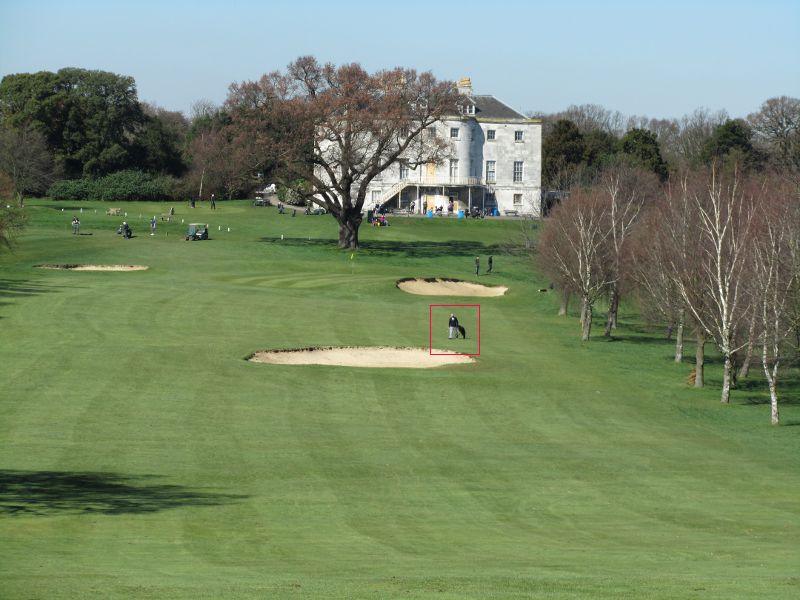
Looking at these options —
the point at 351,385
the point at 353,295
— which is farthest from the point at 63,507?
the point at 353,295

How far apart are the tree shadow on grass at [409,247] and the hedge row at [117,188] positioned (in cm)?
3916

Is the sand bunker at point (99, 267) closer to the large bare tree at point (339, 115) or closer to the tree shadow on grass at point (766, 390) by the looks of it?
the large bare tree at point (339, 115)

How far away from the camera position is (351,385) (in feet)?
153

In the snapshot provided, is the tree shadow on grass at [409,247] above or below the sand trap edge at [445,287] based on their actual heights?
above

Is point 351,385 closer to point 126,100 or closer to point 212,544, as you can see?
point 212,544

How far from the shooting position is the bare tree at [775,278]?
145 ft

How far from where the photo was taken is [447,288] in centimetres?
8612

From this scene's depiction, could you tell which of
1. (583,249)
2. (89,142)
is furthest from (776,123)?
(583,249)

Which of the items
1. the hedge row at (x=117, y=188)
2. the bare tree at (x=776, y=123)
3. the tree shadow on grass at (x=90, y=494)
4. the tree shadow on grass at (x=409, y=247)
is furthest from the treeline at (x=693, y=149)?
the tree shadow on grass at (x=90, y=494)

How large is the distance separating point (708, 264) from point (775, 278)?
447cm

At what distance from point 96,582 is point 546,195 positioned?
127m

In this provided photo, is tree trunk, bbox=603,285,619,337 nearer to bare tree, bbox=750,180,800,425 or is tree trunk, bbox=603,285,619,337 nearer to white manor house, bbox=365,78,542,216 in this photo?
bare tree, bbox=750,180,800,425

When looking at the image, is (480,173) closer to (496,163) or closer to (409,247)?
(496,163)

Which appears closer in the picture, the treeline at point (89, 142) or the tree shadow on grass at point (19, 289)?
the tree shadow on grass at point (19, 289)
